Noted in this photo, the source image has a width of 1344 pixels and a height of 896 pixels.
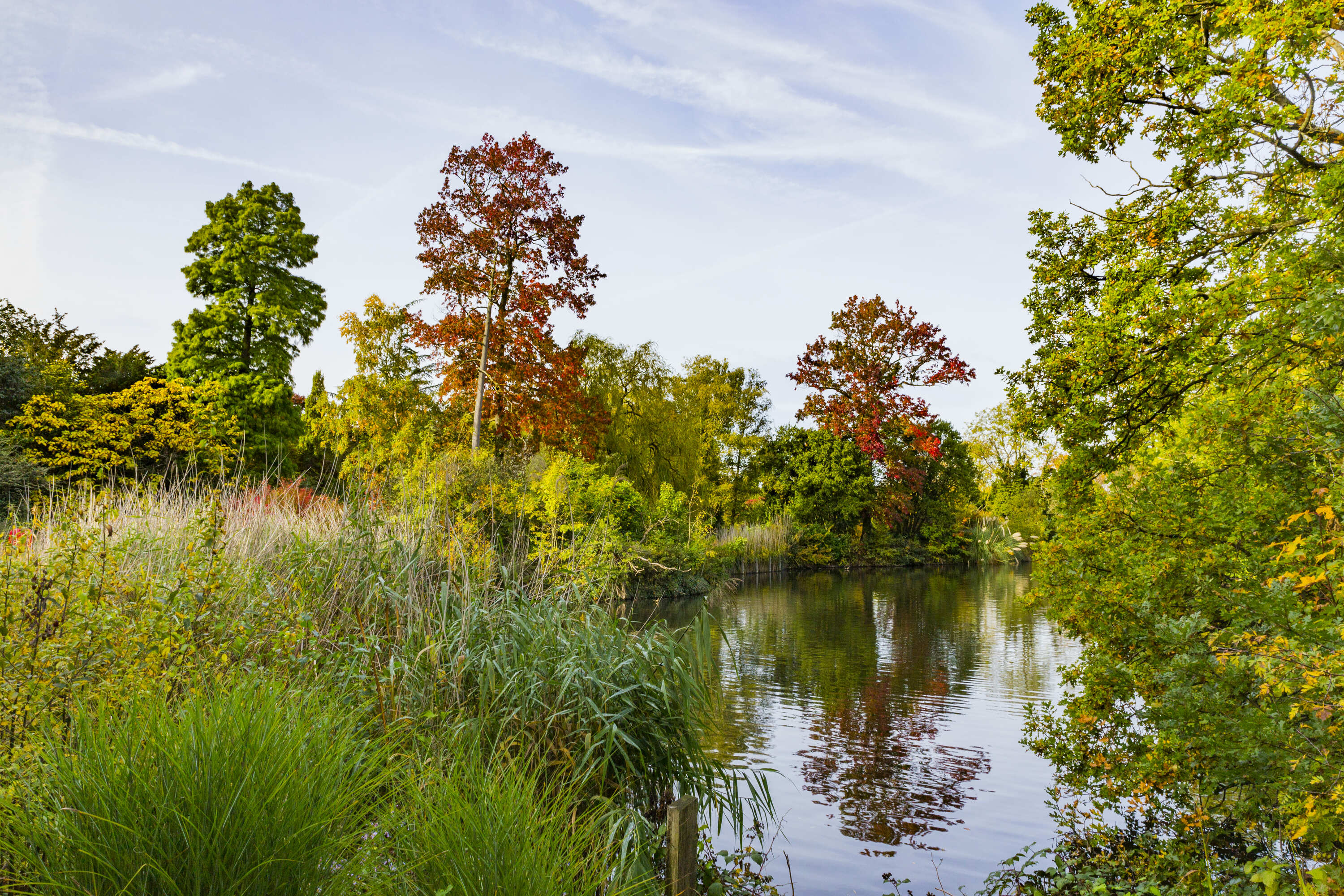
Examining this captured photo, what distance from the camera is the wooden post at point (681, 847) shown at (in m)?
2.55

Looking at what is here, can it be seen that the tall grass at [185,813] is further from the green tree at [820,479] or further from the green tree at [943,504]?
the green tree at [943,504]

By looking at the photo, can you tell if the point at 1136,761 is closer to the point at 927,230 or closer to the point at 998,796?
the point at 998,796

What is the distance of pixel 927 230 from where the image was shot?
12.8 m

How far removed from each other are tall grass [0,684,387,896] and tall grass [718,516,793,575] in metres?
20.4

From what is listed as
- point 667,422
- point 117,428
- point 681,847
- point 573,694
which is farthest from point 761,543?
point 681,847

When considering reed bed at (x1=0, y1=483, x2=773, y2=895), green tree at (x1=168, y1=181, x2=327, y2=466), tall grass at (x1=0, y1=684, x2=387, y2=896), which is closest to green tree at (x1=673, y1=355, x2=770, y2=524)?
green tree at (x1=168, y1=181, x2=327, y2=466)

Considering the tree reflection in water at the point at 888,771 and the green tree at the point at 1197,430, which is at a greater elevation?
the green tree at the point at 1197,430

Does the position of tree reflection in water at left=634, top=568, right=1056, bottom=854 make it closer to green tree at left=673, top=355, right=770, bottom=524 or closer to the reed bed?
the reed bed

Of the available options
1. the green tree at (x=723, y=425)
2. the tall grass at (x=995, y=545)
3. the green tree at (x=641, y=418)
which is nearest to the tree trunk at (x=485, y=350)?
the green tree at (x=641, y=418)

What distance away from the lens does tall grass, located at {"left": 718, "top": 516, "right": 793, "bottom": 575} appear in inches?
938

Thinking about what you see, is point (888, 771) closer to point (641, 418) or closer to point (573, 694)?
point (573, 694)

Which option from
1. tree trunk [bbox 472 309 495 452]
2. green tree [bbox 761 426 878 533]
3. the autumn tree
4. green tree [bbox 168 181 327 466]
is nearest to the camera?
tree trunk [bbox 472 309 495 452]

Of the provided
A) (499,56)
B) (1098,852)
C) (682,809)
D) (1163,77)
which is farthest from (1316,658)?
(499,56)

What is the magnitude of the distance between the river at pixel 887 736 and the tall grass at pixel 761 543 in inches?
337
